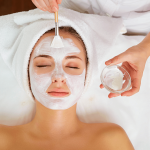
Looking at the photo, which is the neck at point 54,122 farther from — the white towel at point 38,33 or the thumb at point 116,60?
the thumb at point 116,60

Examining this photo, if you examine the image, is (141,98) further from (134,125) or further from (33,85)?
(33,85)

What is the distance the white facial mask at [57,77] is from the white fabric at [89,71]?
9cm

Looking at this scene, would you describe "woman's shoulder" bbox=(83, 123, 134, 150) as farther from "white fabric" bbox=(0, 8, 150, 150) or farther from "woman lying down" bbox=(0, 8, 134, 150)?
"white fabric" bbox=(0, 8, 150, 150)

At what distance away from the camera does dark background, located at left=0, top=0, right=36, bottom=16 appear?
1413mm

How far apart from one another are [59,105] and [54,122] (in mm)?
184

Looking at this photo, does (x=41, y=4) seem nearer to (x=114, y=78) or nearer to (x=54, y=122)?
(x=114, y=78)

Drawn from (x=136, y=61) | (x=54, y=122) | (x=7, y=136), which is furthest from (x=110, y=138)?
(x=7, y=136)

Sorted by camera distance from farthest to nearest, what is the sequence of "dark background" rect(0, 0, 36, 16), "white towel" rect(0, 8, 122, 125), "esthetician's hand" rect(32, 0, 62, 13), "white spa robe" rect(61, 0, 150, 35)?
"dark background" rect(0, 0, 36, 16) < "white spa robe" rect(61, 0, 150, 35) < "white towel" rect(0, 8, 122, 125) < "esthetician's hand" rect(32, 0, 62, 13)

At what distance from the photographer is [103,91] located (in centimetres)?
112

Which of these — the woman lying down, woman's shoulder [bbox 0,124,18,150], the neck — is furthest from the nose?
woman's shoulder [bbox 0,124,18,150]

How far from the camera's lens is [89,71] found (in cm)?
95

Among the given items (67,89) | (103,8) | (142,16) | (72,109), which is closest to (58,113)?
(72,109)

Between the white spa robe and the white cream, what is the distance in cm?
45

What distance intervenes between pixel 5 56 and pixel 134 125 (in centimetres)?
102
